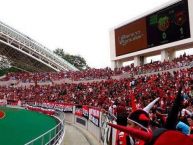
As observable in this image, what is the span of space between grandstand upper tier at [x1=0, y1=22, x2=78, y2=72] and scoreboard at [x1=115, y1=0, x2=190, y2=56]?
29.6 metres

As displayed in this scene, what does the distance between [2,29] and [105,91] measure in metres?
43.0

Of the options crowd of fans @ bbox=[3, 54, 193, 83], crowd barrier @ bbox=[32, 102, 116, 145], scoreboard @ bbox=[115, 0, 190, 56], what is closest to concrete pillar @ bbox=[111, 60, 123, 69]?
scoreboard @ bbox=[115, 0, 190, 56]

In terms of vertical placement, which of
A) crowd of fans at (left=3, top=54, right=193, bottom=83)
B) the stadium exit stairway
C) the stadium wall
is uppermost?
the stadium wall

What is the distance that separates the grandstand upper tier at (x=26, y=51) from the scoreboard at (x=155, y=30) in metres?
29.6

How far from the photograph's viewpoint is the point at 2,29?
7238 centimetres

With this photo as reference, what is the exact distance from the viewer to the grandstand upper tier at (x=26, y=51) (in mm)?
73062

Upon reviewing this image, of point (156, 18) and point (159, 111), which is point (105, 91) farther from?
point (159, 111)

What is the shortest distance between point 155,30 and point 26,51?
129ft

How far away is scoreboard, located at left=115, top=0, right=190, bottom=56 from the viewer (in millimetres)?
37062

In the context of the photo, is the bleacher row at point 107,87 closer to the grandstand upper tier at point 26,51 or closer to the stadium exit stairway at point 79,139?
the stadium exit stairway at point 79,139

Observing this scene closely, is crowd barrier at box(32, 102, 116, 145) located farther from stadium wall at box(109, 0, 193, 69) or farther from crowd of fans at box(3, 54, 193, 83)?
stadium wall at box(109, 0, 193, 69)

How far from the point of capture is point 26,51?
246 ft

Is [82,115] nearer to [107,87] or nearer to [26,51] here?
[107,87]

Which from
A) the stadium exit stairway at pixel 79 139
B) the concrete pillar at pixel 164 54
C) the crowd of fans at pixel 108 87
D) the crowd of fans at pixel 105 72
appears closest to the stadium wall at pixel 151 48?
the concrete pillar at pixel 164 54
